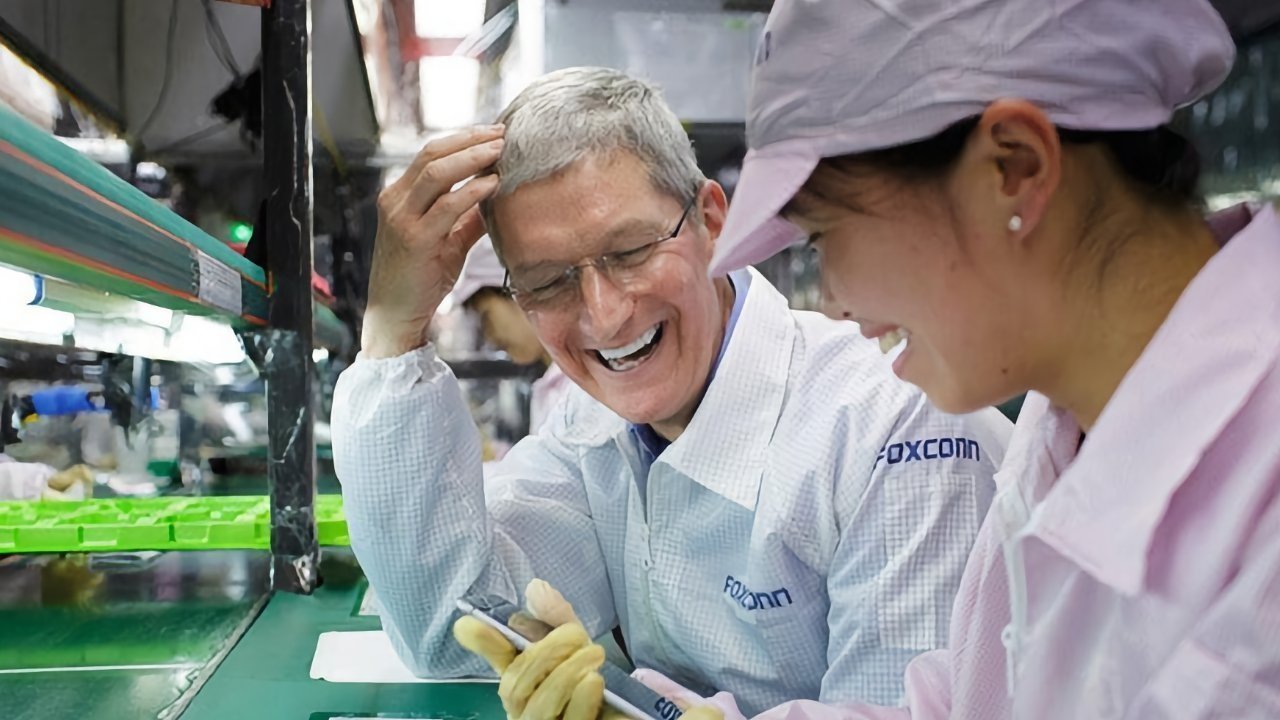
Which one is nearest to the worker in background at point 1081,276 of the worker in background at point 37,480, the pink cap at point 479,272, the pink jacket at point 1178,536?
the pink jacket at point 1178,536

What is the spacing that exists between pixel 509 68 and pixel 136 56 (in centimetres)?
64

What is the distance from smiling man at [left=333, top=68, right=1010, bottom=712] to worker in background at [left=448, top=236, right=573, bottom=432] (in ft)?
0.44

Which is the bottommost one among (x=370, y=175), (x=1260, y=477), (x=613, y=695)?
(x=613, y=695)

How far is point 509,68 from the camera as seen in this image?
67.1 inches

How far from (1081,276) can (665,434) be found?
2.57 feet

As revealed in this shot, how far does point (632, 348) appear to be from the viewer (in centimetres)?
112

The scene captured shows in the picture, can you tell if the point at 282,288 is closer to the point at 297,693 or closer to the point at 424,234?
the point at 424,234

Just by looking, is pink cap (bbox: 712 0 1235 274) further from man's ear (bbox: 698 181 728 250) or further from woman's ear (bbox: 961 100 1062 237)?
man's ear (bbox: 698 181 728 250)

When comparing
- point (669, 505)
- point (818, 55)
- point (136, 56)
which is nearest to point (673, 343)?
point (669, 505)

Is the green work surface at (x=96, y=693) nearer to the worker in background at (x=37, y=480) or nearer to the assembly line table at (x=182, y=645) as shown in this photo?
the assembly line table at (x=182, y=645)

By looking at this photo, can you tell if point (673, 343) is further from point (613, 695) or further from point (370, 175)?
point (370, 175)

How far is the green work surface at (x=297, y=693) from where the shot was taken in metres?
1.16

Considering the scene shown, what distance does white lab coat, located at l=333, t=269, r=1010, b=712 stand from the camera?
0.96 m

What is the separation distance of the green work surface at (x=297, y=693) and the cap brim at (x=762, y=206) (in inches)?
31.7
